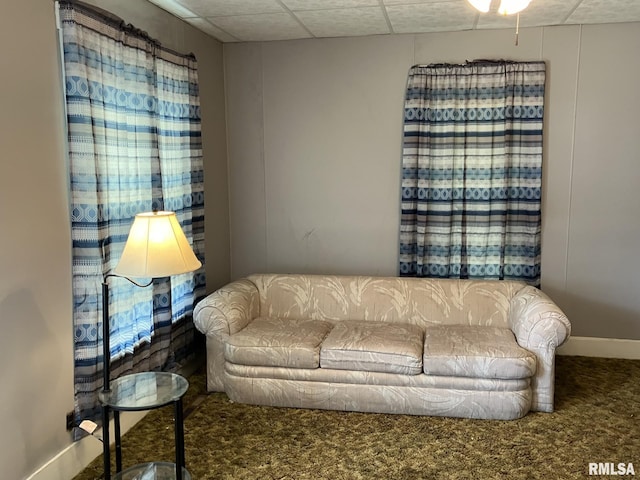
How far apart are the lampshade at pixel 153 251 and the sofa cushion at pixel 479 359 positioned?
5.31ft

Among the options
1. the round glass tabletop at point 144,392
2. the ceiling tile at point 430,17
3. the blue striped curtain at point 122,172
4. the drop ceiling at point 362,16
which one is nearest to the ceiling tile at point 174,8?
the drop ceiling at point 362,16

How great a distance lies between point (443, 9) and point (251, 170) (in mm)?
1962

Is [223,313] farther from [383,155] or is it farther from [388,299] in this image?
[383,155]

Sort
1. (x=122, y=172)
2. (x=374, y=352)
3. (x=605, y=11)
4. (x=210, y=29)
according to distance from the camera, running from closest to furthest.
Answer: (x=122, y=172), (x=374, y=352), (x=605, y=11), (x=210, y=29)

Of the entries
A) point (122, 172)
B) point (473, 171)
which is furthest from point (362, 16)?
point (122, 172)

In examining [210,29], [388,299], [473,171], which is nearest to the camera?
[388,299]

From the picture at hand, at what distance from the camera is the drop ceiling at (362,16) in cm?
345

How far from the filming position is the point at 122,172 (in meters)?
3.01

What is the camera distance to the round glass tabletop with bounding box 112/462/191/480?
8.71ft

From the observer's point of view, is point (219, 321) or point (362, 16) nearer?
point (219, 321)

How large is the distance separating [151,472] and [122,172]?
155 cm

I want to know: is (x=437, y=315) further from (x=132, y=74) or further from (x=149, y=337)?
(x=132, y=74)

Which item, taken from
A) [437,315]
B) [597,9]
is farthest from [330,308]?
[597,9]

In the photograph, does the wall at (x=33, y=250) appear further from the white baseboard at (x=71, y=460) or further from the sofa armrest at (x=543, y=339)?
the sofa armrest at (x=543, y=339)
